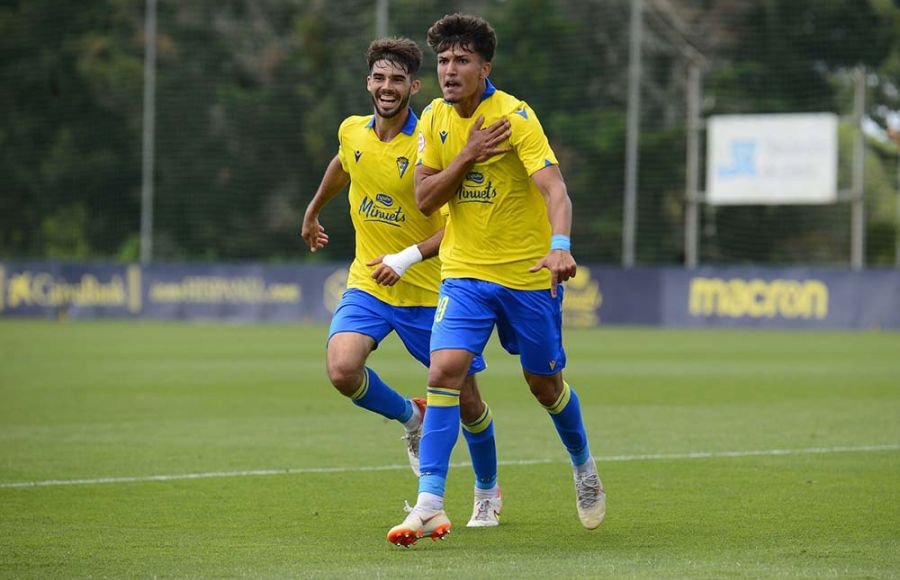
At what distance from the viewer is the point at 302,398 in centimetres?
1599

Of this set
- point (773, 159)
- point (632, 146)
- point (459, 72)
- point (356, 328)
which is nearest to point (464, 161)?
point (459, 72)

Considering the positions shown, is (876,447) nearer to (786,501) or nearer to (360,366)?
(786,501)

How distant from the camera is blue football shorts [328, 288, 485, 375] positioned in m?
8.62

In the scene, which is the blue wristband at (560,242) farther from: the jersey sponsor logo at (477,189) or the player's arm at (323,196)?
the player's arm at (323,196)

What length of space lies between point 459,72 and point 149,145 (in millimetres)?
35044

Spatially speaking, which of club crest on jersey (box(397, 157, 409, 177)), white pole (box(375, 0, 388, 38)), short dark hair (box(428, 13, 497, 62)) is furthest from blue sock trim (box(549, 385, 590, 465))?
white pole (box(375, 0, 388, 38))

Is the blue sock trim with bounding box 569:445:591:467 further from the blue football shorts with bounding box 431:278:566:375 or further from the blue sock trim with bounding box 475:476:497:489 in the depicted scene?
the blue football shorts with bounding box 431:278:566:375

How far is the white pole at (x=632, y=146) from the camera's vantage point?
1485 inches

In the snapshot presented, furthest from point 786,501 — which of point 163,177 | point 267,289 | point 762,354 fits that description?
point 163,177

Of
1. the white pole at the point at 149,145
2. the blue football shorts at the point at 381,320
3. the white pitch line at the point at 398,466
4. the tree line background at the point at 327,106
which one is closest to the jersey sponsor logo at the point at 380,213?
the blue football shorts at the point at 381,320

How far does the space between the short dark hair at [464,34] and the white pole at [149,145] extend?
109 feet

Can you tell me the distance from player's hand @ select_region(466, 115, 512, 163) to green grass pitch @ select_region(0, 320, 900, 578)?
1777 millimetres

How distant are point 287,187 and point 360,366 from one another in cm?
3676

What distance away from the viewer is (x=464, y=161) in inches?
291
